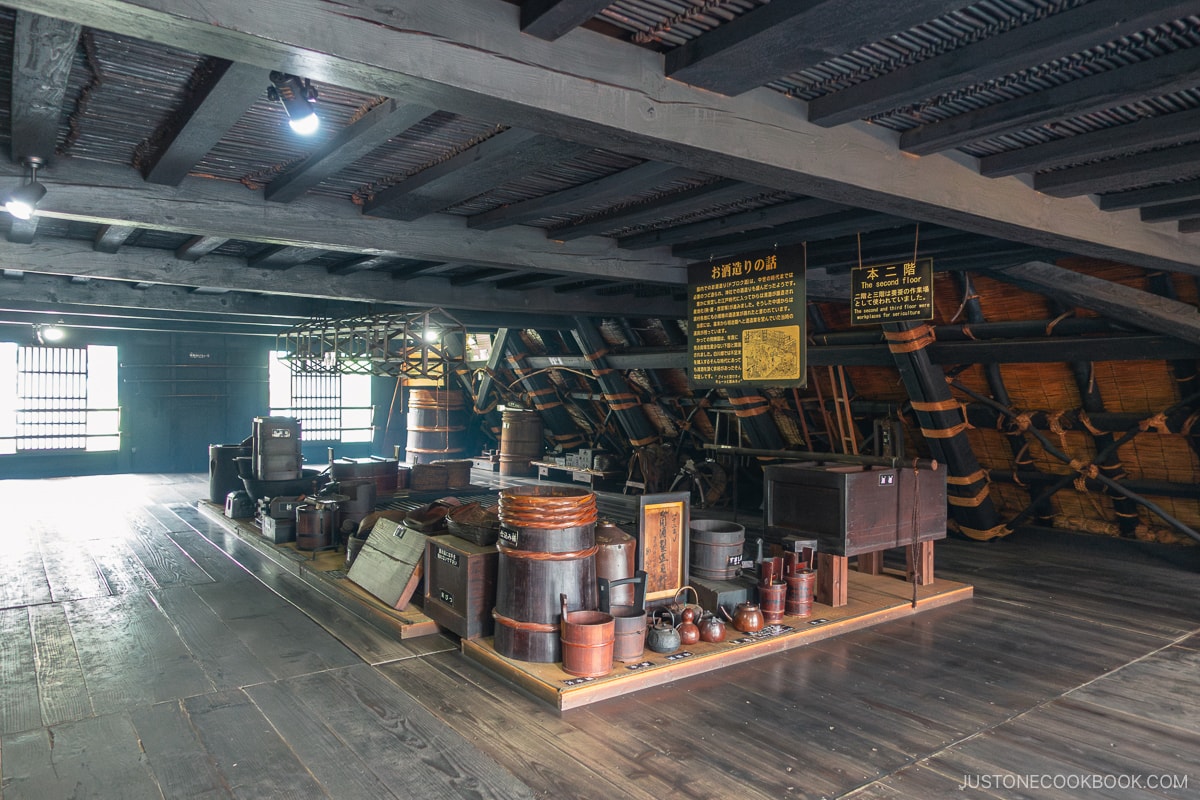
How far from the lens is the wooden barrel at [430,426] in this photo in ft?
43.7

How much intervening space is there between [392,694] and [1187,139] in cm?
441

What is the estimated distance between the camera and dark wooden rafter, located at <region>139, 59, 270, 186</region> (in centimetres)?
279

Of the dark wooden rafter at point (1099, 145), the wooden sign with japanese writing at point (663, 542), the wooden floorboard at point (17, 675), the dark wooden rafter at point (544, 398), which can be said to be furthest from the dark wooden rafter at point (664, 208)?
the dark wooden rafter at point (544, 398)

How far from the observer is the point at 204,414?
15.0m

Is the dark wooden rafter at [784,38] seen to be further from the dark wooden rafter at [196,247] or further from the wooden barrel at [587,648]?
the dark wooden rafter at [196,247]

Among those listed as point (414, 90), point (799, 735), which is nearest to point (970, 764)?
point (799, 735)

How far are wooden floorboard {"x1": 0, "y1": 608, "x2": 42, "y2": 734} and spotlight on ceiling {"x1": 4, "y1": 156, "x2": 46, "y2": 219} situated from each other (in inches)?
89.9

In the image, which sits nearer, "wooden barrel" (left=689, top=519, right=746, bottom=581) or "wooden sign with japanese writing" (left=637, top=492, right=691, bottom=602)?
"wooden sign with japanese writing" (left=637, top=492, right=691, bottom=602)

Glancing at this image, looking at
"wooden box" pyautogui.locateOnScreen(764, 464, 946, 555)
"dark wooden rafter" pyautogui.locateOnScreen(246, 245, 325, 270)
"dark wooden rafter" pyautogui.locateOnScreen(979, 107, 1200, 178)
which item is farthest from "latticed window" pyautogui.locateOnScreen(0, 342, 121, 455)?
"dark wooden rafter" pyautogui.locateOnScreen(979, 107, 1200, 178)

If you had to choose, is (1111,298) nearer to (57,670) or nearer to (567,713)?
(567,713)

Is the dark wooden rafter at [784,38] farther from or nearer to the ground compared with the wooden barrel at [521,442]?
farther from the ground

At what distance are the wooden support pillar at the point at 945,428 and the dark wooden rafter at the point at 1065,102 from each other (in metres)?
3.92

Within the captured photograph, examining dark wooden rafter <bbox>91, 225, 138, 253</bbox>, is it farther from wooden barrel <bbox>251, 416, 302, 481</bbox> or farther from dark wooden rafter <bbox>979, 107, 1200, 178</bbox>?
dark wooden rafter <bbox>979, 107, 1200, 178</bbox>

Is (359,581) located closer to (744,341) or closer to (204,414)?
(744,341)
